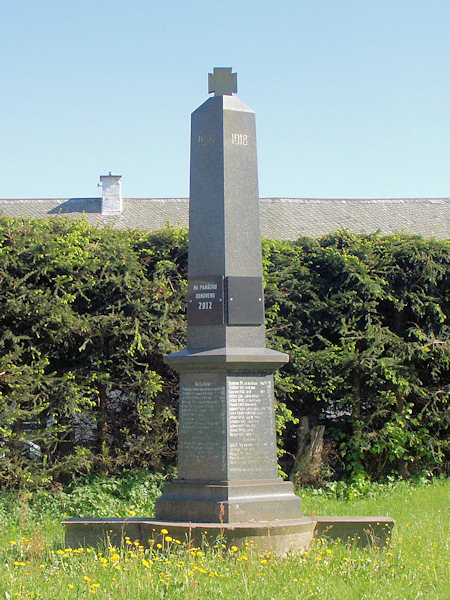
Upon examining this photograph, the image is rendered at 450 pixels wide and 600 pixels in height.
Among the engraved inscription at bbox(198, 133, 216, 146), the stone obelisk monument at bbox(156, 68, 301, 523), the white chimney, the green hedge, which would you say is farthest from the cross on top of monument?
the white chimney

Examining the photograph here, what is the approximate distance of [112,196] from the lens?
22734mm

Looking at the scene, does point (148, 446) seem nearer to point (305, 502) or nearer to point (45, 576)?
point (305, 502)

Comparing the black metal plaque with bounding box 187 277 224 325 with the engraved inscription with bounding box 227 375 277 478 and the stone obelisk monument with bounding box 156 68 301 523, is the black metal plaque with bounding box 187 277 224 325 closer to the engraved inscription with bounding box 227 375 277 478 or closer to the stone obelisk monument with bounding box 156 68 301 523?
the stone obelisk monument with bounding box 156 68 301 523

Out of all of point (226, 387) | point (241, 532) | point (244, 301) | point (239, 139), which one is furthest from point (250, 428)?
point (239, 139)

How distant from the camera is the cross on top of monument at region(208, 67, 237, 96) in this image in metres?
7.76

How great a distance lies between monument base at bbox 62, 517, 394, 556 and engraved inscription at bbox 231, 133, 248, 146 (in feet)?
12.4

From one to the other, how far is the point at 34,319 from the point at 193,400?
13.1 ft

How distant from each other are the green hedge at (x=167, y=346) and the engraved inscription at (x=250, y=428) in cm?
365

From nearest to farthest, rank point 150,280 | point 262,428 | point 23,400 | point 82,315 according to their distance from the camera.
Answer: point 262,428, point 23,400, point 82,315, point 150,280

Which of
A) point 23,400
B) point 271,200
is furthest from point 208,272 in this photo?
point 271,200

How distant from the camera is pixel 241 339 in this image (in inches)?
280

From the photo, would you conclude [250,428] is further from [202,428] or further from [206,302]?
[206,302]

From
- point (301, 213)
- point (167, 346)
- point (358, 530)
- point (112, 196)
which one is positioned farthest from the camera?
point (112, 196)

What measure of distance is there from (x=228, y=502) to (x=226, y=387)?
1049 millimetres
